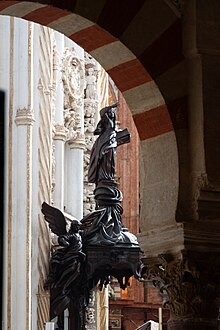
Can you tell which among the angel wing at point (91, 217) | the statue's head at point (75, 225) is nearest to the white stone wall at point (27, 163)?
the statue's head at point (75, 225)

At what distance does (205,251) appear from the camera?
24.5ft

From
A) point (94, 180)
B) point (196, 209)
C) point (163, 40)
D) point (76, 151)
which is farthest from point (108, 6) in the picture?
point (76, 151)

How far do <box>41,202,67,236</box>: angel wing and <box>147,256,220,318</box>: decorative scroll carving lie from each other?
9.43 metres

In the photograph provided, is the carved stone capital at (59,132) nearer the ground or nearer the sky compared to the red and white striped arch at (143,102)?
nearer the sky

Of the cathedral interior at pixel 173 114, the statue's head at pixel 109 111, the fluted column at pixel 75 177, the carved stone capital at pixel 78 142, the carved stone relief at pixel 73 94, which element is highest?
the carved stone relief at pixel 73 94

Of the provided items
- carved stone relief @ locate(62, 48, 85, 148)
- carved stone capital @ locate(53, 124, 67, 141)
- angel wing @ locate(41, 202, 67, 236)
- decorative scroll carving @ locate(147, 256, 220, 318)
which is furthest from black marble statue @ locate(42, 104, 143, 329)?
decorative scroll carving @ locate(147, 256, 220, 318)

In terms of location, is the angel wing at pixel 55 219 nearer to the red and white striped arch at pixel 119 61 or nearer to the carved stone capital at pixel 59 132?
the carved stone capital at pixel 59 132

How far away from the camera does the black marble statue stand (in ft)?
56.5

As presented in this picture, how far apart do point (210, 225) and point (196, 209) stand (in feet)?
0.45

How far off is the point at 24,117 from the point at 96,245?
2.25m

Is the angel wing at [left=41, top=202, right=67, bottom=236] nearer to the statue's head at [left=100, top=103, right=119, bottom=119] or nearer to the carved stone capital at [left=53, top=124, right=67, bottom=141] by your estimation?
the statue's head at [left=100, top=103, right=119, bottom=119]

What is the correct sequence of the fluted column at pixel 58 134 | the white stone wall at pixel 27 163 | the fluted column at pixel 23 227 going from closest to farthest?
the fluted column at pixel 23 227 → the white stone wall at pixel 27 163 → the fluted column at pixel 58 134

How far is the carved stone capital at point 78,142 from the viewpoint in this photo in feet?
65.5

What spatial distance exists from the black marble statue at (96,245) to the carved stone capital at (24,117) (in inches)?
47.8
